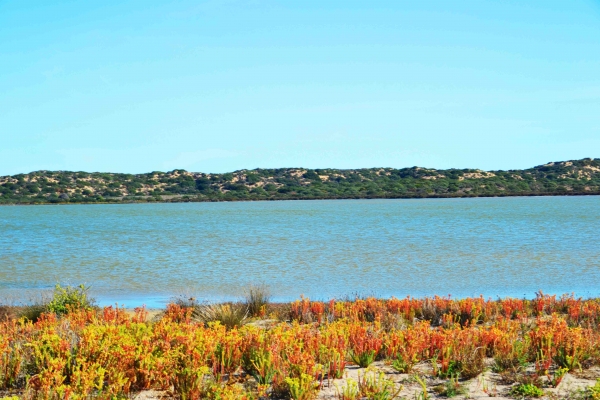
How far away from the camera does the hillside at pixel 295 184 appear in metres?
124

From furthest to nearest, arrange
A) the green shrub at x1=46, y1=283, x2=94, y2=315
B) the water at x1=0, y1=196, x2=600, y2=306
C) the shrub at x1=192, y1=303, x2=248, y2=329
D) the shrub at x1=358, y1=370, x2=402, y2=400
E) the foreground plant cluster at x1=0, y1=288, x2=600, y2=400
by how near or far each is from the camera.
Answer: the water at x1=0, y1=196, x2=600, y2=306, the green shrub at x1=46, y1=283, x2=94, y2=315, the shrub at x1=192, y1=303, x2=248, y2=329, the foreground plant cluster at x1=0, y1=288, x2=600, y2=400, the shrub at x1=358, y1=370, x2=402, y2=400

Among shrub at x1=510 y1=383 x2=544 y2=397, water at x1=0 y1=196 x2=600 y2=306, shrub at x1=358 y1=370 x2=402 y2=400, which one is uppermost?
shrub at x1=358 y1=370 x2=402 y2=400

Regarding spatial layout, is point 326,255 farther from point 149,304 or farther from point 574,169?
point 574,169

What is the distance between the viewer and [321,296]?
17062 mm

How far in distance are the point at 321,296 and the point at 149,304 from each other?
169 inches

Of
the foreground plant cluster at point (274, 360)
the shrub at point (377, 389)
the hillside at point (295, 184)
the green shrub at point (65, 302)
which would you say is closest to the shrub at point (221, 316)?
the foreground plant cluster at point (274, 360)

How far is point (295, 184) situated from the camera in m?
138

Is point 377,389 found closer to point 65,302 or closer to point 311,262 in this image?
point 65,302

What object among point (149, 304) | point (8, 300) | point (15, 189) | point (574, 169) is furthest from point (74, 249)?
point (574, 169)

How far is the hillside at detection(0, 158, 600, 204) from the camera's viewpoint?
406 ft

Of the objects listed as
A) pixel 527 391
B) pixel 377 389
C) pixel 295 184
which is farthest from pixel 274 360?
pixel 295 184

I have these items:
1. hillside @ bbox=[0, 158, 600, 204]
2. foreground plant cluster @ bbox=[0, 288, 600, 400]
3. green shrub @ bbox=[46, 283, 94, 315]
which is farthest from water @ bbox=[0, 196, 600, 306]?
hillside @ bbox=[0, 158, 600, 204]

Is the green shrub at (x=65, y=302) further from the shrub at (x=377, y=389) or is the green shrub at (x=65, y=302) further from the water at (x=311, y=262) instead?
the shrub at (x=377, y=389)

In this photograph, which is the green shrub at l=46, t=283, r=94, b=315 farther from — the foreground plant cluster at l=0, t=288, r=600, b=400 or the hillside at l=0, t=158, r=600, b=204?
the hillside at l=0, t=158, r=600, b=204
